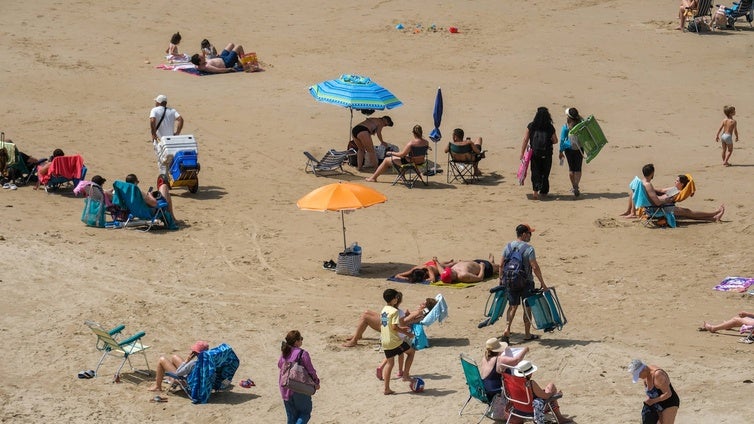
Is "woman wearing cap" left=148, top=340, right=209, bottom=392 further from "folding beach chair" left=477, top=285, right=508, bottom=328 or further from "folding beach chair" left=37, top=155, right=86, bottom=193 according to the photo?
"folding beach chair" left=37, top=155, right=86, bottom=193

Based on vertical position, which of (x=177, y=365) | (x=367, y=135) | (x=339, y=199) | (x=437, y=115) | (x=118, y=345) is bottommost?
(x=177, y=365)

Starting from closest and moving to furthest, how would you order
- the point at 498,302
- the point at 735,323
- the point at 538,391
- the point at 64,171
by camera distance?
the point at 538,391 → the point at 735,323 → the point at 498,302 → the point at 64,171

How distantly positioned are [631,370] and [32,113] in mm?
17264

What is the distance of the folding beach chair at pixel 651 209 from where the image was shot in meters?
20.2

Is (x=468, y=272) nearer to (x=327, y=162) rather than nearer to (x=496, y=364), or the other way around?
(x=496, y=364)

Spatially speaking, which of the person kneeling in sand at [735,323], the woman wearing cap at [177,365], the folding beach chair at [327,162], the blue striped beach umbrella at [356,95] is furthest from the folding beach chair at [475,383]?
the folding beach chair at [327,162]

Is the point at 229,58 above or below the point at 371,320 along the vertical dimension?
above

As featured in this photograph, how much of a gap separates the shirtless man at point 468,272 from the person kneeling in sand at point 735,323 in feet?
11.7

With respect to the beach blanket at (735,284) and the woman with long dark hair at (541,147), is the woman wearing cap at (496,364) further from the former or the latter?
the woman with long dark hair at (541,147)

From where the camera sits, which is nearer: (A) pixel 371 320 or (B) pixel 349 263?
(A) pixel 371 320

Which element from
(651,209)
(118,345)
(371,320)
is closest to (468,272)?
(371,320)

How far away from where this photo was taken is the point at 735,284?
17.1m

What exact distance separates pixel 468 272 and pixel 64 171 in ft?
25.3

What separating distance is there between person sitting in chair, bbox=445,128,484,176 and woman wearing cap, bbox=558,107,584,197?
164 centimetres
